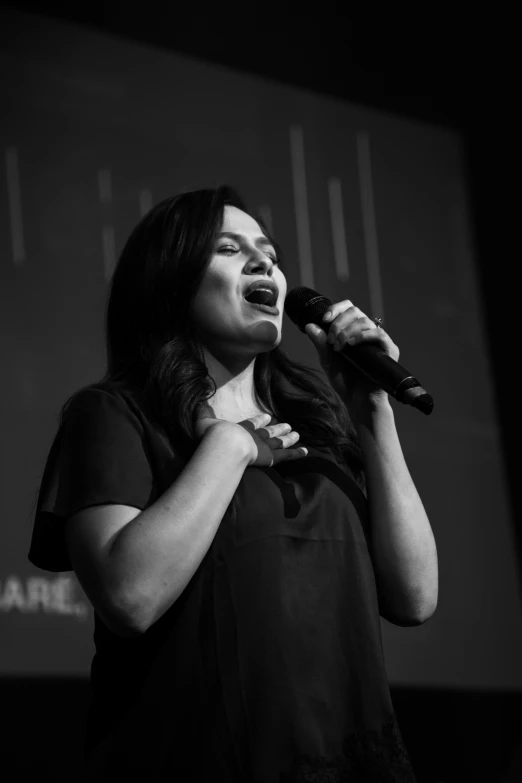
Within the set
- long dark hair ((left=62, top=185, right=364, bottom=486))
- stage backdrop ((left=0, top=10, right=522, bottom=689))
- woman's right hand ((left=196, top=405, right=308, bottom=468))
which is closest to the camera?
woman's right hand ((left=196, top=405, right=308, bottom=468))

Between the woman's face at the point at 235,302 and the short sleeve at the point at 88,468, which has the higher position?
the woman's face at the point at 235,302

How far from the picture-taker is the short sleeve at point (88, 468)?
1.29 metres

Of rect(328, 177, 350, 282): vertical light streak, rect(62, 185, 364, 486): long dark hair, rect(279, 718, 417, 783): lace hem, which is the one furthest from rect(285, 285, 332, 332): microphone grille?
rect(328, 177, 350, 282): vertical light streak

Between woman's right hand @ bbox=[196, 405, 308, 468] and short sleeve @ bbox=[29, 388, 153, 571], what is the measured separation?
3.9 inches

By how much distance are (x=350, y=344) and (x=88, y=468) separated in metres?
0.39

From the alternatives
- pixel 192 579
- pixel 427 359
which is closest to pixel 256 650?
pixel 192 579

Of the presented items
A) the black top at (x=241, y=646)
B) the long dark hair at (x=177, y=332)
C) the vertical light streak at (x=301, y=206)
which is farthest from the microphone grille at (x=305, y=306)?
the vertical light streak at (x=301, y=206)

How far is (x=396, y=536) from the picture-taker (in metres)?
1.43

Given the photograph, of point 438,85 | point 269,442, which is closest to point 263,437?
point 269,442

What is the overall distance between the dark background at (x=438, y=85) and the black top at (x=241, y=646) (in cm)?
160

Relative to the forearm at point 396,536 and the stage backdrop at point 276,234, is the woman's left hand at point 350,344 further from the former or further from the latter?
the stage backdrop at point 276,234

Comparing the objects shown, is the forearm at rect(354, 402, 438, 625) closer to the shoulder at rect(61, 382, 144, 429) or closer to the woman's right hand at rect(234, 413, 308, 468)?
the woman's right hand at rect(234, 413, 308, 468)

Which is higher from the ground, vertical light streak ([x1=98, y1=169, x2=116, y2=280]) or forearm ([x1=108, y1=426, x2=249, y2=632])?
vertical light streak ([x1=98, y1=169, x2=116, y2=280])

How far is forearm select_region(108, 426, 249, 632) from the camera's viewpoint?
121 cm
